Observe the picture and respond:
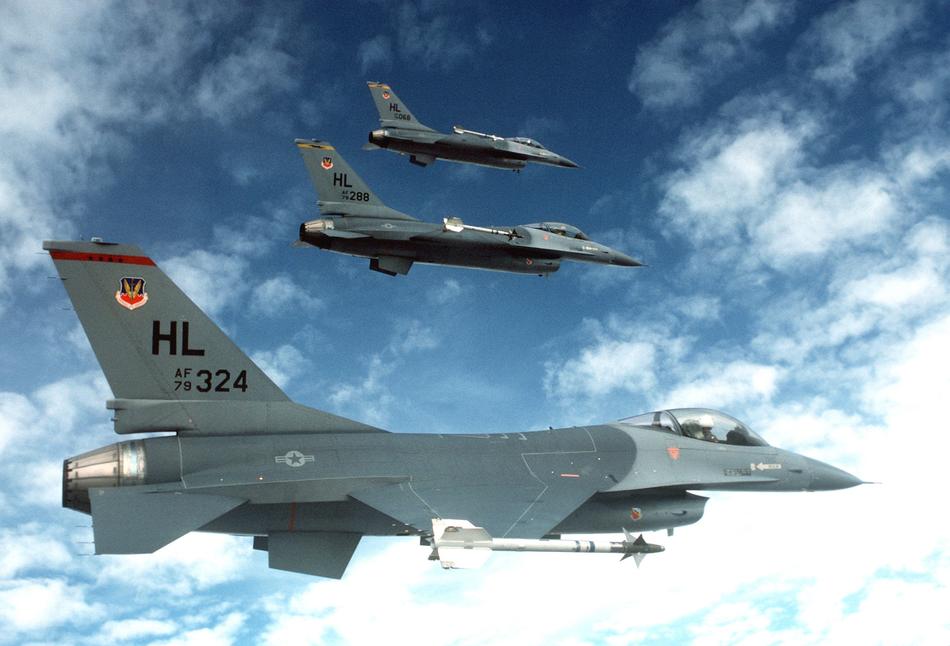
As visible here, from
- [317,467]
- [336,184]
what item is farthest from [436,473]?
[336,184]

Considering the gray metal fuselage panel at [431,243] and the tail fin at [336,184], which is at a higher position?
the tail fin at [336,184]

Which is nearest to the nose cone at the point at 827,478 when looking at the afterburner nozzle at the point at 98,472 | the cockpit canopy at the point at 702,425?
the cockpit canopy at the point at 702,425

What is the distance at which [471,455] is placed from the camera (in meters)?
14.3

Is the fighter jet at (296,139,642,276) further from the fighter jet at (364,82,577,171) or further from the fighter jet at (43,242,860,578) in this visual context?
the fighter jet at (43,242,860,578)

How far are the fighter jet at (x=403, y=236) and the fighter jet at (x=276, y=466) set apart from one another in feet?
45.1

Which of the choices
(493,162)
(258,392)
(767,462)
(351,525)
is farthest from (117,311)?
(493,162)

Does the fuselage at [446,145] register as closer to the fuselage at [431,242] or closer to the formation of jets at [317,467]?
the fuselage at [431,242]

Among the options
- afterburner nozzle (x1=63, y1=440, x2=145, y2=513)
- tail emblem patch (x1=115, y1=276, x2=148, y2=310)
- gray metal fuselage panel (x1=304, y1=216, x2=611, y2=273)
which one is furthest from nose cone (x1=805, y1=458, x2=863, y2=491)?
gray metal fuselage panel (x1=304, y1=216, x2=611, y2=273)

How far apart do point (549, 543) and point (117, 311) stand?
749 centimetres

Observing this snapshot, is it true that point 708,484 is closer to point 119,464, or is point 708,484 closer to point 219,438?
point 219,438

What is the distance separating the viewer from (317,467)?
13.3m

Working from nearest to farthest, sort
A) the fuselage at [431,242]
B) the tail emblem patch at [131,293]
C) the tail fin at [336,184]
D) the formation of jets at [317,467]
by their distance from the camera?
the formation of jets at [317,467] → the tail emblem patch at [131,293] → the fuselage at [431,242] → the tail fin at [336,184]

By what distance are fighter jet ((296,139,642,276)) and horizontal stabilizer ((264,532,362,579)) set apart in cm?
1510

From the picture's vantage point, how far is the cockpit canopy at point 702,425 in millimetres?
16078
